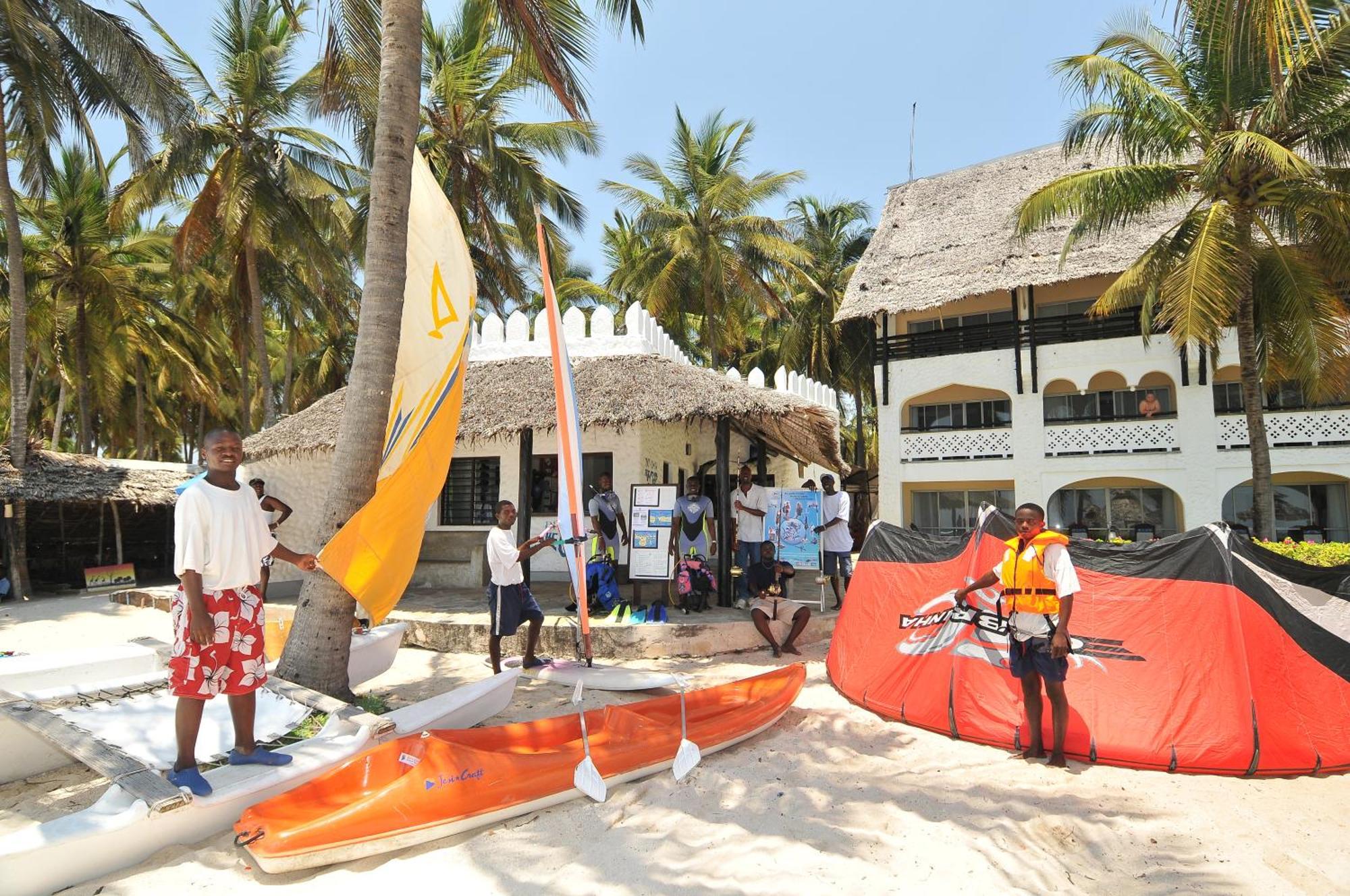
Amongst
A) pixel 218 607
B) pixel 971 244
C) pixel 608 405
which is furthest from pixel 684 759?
pixel 971 244

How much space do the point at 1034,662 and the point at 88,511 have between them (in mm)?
18347

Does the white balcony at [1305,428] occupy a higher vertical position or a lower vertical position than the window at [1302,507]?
higher

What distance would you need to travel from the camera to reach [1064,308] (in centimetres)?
1916

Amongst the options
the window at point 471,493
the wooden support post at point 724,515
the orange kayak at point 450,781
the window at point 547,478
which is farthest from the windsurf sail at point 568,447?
the window at point 471,493

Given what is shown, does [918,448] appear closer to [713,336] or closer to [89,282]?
[713,336]

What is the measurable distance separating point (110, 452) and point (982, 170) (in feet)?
126

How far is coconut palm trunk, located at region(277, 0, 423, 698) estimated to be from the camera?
203 inches

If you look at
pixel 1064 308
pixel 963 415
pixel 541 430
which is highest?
pixel 1064 308

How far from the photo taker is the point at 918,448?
19297mm

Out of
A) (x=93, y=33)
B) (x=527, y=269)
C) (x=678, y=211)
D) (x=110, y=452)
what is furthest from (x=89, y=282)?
(x=110, y=452)

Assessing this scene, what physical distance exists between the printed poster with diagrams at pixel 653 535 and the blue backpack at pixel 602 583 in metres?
0.27

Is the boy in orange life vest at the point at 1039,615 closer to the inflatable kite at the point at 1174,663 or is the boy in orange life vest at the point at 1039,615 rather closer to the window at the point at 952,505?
the inflatable kite at the point at 1174,663

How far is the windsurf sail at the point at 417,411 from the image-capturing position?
428cm

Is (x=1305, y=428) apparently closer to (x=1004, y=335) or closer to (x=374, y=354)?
(x=1004, y=335)
